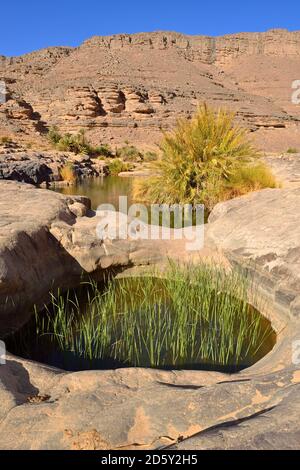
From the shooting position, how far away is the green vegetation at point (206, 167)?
28.3 feet

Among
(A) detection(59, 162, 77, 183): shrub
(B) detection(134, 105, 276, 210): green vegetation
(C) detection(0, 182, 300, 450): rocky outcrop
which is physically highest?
(B) detection(134, 105, 276, 210): green vegetation

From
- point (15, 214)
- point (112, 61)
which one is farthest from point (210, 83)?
point (15, 214)

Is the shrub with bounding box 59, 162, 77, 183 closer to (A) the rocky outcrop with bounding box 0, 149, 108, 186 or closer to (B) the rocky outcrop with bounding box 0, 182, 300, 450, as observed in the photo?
(A) the rocky outcrop with bounding box 0, 149, 108, 186

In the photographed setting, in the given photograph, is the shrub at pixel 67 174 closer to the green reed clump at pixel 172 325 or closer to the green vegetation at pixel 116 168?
the green vegetation at pixel 116 168

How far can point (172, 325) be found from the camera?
4.12 m

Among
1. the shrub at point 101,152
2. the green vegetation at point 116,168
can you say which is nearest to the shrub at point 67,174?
the green vegetation at point 116,168

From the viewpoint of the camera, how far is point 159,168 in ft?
29.7

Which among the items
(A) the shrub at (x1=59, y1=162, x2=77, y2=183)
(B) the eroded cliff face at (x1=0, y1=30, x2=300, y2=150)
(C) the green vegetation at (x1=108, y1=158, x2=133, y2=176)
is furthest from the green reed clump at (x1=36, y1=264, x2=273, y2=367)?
(B) the eroded cliff face at (x1=0, y1=30, x2=300, y2=150)

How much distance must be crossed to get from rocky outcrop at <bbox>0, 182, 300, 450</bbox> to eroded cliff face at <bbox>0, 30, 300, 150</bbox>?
3346 cm

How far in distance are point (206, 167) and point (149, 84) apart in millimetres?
51317

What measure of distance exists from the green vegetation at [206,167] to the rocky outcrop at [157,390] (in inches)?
134

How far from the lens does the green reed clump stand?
3.51m

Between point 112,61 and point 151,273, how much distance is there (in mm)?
66698
